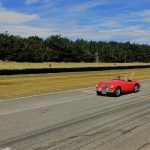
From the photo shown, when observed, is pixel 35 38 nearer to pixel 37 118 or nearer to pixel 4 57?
pixel 4 57

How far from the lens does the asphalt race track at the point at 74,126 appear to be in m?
8.84

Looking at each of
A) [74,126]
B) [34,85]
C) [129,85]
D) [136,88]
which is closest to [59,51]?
[34,85]

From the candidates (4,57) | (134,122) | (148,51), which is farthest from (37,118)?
(148,51)

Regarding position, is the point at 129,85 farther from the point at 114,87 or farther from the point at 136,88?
the point at 114,87

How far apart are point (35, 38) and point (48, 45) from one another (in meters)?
12.3

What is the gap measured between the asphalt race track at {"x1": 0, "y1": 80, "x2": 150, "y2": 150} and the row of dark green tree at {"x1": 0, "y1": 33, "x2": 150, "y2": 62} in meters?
92.7

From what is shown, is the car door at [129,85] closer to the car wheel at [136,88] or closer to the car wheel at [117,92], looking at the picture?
the car wheel at [136,88]

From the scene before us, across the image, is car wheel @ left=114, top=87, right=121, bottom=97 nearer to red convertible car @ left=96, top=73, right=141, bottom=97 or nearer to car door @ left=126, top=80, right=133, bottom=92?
red convertible car @ left=96, top=73, right=141, bottom=97

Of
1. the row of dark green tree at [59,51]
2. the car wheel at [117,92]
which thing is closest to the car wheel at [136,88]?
the car wheel at [117,92]

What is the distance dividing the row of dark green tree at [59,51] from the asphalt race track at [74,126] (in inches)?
3648

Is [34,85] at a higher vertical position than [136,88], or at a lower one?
lower

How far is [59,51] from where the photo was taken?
12875cm

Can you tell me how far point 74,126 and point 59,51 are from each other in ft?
388

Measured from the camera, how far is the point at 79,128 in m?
10.9
